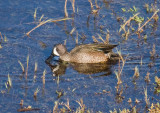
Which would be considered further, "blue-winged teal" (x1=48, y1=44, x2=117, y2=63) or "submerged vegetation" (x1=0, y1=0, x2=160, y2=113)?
"blue-winged teal" (x1=48, y1=44, x2=117, y2=63)

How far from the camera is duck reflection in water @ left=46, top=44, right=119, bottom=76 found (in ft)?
30.5

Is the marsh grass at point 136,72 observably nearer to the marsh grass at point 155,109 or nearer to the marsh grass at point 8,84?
the marsh grass at point 155,109

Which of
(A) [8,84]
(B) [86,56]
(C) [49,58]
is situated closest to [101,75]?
(B) [86,56]

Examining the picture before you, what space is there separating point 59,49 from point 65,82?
1.44 meters

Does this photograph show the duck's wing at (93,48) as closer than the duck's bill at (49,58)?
No

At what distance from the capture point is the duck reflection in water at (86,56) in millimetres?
9297

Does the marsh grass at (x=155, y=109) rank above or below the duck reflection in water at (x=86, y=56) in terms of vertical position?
below

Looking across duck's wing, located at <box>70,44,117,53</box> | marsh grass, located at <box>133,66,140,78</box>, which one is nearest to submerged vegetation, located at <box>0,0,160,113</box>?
marsh grass, located at <box>133,66,140,78</box>

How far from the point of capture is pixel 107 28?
10539 millimetres

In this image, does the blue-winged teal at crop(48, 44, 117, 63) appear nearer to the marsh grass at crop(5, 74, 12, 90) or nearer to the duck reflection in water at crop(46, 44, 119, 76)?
the duck reflection in water at crop(46, 44, 119, 76)

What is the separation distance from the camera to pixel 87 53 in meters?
9.35

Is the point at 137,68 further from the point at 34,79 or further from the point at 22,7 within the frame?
the point at 22,7

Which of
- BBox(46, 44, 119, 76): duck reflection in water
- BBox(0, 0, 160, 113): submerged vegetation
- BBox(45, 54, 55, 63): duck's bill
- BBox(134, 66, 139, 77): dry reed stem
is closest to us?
BBox(0, 0, 160, 113): submerged vegetation

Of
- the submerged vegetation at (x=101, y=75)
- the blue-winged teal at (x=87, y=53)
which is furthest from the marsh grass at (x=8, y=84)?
the blue-winged teal at (x=87, y=53)
